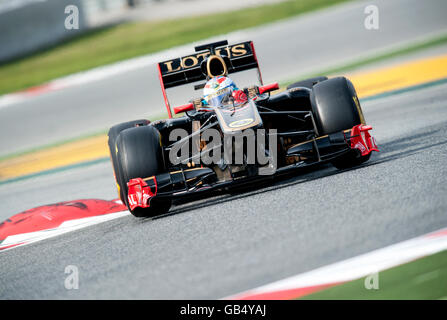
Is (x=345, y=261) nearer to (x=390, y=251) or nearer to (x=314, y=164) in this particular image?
(x=390, y=251)

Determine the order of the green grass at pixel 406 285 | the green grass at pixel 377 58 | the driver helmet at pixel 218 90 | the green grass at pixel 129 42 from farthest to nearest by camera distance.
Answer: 1. the green grass at pixel 129 42
2. the green grass at pixel 377 58
3. the driver helmet at pixel 218 90
4. the green grass at pixel 406 285

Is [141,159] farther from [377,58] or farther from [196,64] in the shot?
[377,58]

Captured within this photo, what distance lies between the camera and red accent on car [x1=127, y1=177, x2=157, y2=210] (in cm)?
558

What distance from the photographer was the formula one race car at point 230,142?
5.64 m

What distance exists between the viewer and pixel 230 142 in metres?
5.66

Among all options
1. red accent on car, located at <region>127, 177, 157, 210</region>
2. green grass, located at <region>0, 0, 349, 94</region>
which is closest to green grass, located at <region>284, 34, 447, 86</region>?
green grass, located at <region>0, 0, 349, 94</region>

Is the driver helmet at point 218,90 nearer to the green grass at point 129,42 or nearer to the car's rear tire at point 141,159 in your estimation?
the car's rear tire at point 141,159

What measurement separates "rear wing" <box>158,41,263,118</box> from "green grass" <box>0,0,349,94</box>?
13690 millimetres

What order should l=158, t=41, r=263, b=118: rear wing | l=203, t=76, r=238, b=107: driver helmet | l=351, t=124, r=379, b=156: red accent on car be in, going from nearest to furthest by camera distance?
l=351, t=124, r=379, b=156: red accent on car → l=203, t=76, r=238, b=107: driver helmet → l=158, t=41, r=263, b=118: rear wing

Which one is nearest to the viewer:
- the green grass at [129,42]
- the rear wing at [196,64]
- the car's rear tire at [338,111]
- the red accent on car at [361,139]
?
the red accent on car at [361,139]

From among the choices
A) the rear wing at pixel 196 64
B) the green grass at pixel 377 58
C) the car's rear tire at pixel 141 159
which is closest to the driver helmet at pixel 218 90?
the rear wing at pixel 196 64

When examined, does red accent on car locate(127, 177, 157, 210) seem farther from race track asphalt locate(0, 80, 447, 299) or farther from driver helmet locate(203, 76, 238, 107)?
driver helmet locate(203, 76, 238, 107)

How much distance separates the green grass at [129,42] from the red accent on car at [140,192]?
15481 millimetres

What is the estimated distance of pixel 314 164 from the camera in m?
5.57
